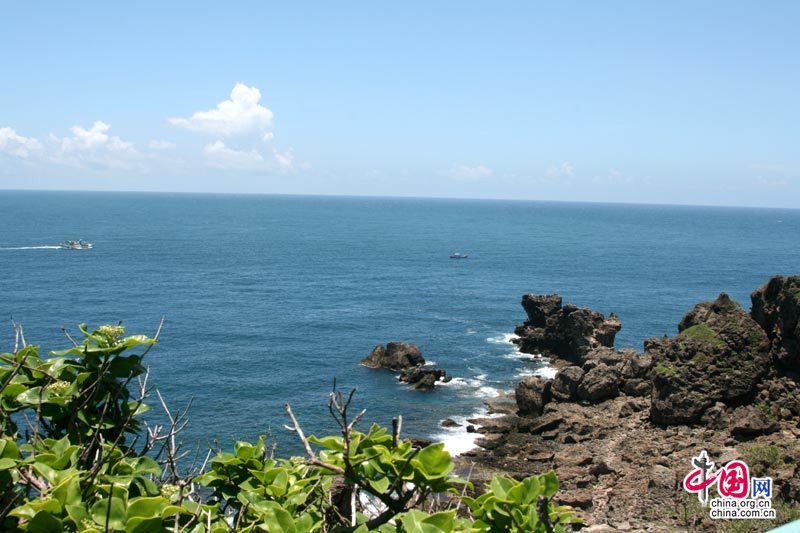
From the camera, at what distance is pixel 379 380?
6209 cm

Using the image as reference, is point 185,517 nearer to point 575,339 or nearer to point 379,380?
point 379,380

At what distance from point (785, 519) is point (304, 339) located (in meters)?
54.5

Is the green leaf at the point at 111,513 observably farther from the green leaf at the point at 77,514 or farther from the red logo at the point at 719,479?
the red logo at the point at 719,479

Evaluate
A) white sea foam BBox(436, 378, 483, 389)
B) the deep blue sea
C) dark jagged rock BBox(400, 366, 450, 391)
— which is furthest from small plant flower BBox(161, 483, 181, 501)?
white sea foam BBox(436, 378, 483, 389)

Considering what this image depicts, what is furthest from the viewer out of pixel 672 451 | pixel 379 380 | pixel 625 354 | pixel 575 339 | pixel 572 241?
pixel 572 241

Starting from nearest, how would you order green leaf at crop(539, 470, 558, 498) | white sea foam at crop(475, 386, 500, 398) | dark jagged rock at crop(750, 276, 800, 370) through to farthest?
green leaf at crop(539, 470, 558, 498) < dark jagged rock at crop(750, 276, 800, 370) < white sea foam at crop(475, 386, 500, 398)

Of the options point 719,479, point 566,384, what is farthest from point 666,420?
point 719,479

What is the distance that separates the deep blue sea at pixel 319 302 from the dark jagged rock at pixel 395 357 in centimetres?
184

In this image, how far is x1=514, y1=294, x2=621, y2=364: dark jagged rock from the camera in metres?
67.0

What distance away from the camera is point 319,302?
92750 mm

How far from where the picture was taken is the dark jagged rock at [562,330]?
2638 inches

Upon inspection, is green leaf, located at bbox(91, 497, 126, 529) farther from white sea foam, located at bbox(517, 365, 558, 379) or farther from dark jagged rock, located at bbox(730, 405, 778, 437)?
white sea foam, located at bbox(517, 365, 558, 379)

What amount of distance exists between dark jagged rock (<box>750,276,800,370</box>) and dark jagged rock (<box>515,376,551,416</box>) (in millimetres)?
16596

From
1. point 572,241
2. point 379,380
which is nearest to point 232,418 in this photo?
point 379,380
